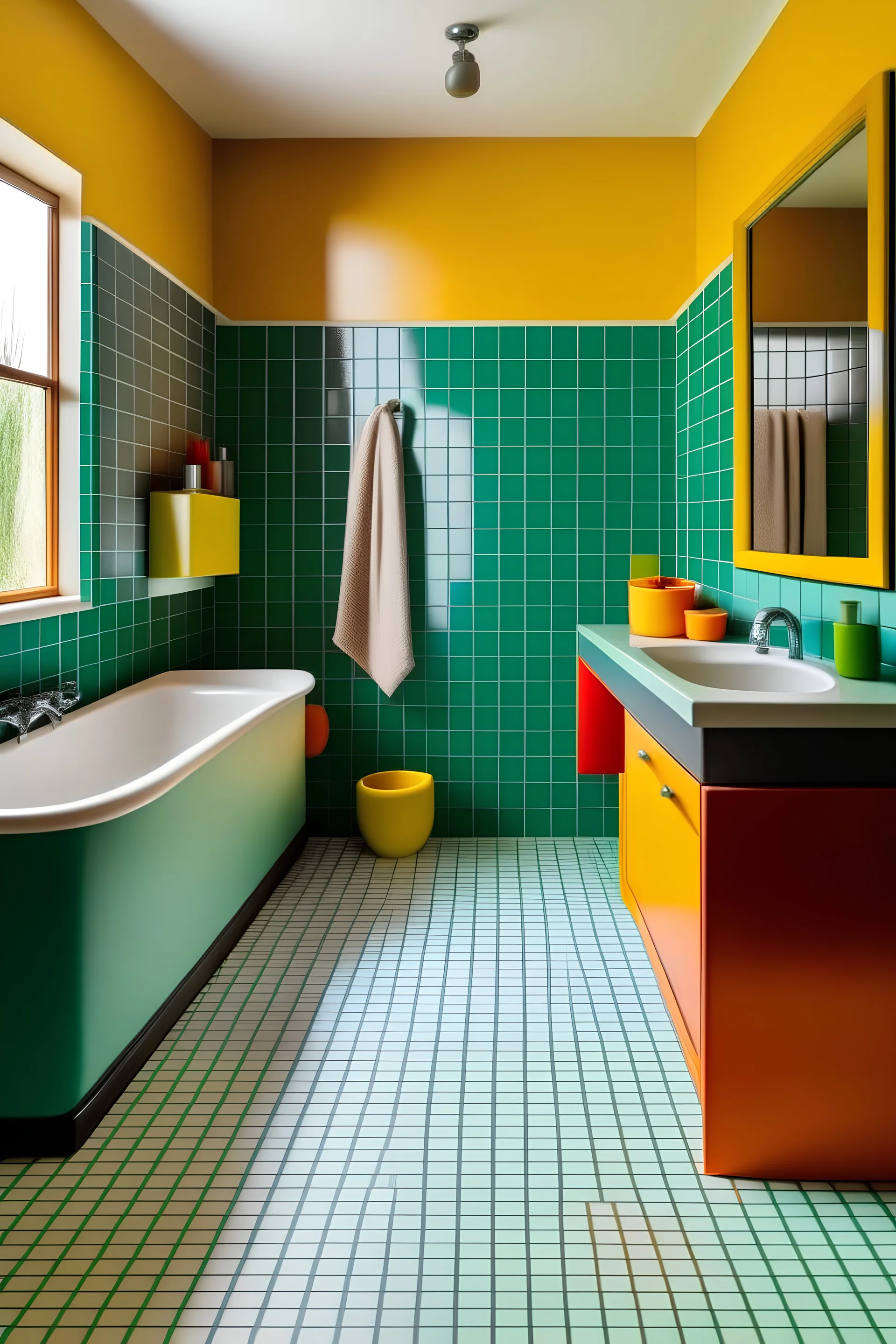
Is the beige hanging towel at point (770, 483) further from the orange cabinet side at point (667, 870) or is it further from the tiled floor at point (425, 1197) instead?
the tiled floor at point (425, 1197)

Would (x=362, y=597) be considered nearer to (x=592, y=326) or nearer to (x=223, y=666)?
(x=223, y=666)

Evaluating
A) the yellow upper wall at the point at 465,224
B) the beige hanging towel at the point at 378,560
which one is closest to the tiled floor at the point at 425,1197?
the beige hanging towel at the point at 378,560

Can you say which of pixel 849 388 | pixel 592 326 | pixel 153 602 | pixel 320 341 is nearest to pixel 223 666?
pixel 153 602

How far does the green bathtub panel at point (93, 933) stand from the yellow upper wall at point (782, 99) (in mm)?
2195

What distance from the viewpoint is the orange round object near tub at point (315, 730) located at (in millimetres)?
3711

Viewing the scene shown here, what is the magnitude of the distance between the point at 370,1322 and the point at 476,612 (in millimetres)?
2699

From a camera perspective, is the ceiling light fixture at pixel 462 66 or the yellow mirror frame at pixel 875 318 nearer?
the yellow mirror frame at pixel 875 318

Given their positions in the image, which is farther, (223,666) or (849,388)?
(223,666)

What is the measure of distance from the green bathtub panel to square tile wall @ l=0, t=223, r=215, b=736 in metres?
0.61

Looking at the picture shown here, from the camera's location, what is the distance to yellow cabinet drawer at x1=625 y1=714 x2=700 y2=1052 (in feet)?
6.05

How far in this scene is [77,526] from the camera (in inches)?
111

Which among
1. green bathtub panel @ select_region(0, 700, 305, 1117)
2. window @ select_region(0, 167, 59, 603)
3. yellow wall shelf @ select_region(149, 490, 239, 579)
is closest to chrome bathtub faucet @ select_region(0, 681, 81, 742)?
window @ select_region(0, 167, 59, 603)

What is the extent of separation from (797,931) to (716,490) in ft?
6.16

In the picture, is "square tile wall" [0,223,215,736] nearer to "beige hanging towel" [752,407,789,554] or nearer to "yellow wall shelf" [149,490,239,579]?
"yellow wall shelf" [149,490,239,579]
